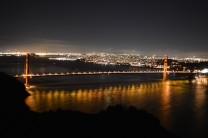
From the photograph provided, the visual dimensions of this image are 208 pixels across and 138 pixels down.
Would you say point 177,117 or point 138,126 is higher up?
point 138,126

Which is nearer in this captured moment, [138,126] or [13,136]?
[13,136]

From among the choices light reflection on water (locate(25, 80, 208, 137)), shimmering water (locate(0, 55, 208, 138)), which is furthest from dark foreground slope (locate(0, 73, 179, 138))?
light reflection on water (locate(25, 80, 208, 137))

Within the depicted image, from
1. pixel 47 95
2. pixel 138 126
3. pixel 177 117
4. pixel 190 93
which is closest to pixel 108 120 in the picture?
pixel 138 126

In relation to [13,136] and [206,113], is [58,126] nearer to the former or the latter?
[13,136]

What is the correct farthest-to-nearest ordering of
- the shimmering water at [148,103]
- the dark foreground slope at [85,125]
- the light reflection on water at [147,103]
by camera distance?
the light reflection on water at [147,103] → the shimmering water at [148,103] → the dark foreground slope at [85,125]

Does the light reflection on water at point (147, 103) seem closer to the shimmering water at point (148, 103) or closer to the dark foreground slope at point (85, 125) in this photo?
the shimmering water at point (148, 103)

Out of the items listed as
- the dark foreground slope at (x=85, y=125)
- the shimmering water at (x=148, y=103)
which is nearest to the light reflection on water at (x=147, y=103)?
the shimmering water at (x=148, y=103)

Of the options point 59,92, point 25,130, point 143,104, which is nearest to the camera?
point 25,130

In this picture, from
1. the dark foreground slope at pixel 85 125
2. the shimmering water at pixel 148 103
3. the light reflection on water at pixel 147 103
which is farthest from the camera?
the light reflection on water at pixel 147 103

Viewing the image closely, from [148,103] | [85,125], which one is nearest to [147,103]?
[148,103]
